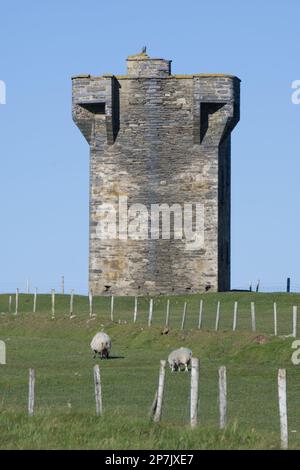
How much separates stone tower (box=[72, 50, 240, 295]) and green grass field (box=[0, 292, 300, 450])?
221cm

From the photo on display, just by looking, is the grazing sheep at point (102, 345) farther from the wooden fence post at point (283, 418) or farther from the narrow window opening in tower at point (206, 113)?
the narrow window opening in tower at point (206, 113)

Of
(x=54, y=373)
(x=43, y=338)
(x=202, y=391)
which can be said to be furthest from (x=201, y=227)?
(x=202, y=391)

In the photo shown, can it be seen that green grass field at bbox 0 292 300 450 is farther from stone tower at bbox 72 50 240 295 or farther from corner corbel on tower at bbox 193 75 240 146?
corner corbel on tower at bbox 193 75 240 146

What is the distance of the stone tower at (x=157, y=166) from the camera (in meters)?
81.2

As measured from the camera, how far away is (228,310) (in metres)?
73.4

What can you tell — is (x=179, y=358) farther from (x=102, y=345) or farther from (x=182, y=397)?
(x=182, y=397)

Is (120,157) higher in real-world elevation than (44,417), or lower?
higher

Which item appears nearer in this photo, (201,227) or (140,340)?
(140,340)

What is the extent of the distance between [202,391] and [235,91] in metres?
41.4

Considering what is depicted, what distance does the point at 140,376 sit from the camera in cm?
4588

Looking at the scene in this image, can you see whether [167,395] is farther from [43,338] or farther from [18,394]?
[43,338]

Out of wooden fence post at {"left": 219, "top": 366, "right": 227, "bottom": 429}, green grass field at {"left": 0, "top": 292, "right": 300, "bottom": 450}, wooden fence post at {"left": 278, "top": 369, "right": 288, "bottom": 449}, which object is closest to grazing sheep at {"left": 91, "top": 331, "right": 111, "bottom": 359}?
green grass field at {"left": 0, "top": 292, "right": 300, "bottom": 450}

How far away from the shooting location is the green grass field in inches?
1167

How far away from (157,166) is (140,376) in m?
36.3
